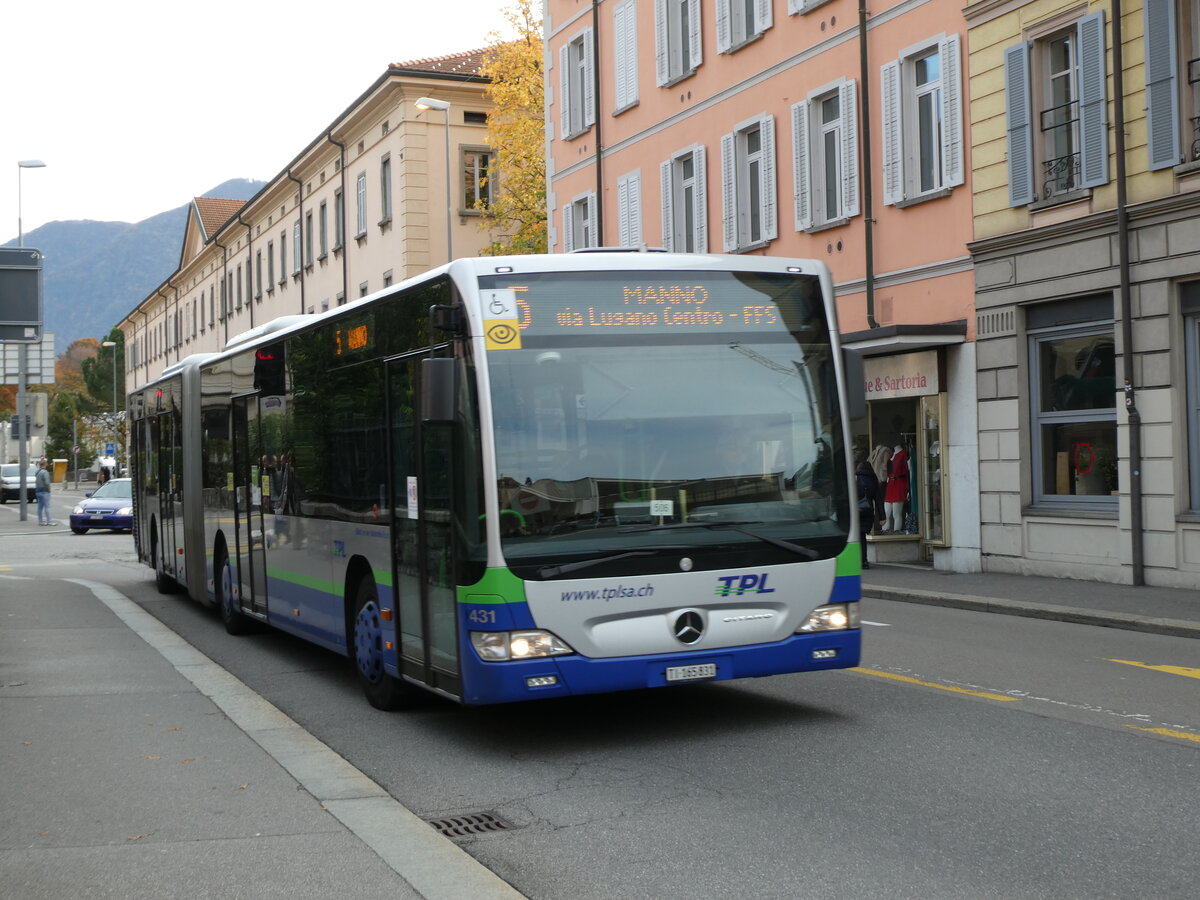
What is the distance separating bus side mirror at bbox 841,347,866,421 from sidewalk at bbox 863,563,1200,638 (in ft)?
19.8

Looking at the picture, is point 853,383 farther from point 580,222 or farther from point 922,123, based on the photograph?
point 580,222

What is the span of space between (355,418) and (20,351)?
3909 centimetres

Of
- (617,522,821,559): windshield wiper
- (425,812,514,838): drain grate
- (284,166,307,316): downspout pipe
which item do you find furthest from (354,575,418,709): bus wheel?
(284,166,307,316): downspout pipe

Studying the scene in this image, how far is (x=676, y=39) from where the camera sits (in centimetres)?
2877

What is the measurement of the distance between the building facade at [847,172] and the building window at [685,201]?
0.12 ft

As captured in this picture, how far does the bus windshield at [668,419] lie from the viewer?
7.62 metres

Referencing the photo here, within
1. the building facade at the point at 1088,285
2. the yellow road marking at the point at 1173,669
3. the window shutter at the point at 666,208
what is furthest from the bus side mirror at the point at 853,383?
the window shutter at the point at 666,208

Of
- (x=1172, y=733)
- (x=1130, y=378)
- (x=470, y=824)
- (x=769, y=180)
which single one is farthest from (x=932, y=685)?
(x=769, y=180)

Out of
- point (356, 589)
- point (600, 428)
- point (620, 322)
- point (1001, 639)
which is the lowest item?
point (1001, 639)

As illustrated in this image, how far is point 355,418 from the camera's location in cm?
960

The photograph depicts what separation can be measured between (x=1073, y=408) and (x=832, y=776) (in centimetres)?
1252

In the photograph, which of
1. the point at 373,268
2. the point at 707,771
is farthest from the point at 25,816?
the point at 373,268

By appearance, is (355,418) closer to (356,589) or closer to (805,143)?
(356,589)

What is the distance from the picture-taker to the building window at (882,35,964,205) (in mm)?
20359
